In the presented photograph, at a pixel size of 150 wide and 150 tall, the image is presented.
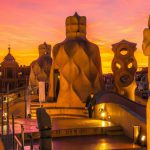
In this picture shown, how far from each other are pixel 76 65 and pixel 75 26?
232 cm

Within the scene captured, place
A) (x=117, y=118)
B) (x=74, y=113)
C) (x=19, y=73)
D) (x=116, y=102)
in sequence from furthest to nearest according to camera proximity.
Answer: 1. (x=19, y=73)
2. (x=74, y=113)
3. (x=116, y=102)
4. (x=117, y=118)

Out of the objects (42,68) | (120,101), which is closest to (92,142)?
(120,101)

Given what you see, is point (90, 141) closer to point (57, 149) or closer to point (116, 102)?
point (57, 149)

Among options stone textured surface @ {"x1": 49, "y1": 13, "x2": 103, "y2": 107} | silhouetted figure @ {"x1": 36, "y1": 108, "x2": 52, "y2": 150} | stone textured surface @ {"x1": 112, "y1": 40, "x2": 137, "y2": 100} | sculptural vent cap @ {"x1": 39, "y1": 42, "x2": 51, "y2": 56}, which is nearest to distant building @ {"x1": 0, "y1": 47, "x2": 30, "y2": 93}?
sculptural vent cap @ {"x1": 39, "y1": 42, "x2": 51, "y2": 56}

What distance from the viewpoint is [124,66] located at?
2097 centimetres

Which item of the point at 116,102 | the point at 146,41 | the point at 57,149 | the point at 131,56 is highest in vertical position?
the point at 131,56

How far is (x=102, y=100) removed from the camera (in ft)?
53.1

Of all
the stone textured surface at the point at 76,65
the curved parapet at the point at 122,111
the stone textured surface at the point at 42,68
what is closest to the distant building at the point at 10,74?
the stone textured surface at the point at 42,68

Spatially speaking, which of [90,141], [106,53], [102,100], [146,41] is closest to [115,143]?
[90,141]

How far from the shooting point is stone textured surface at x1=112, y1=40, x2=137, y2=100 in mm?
20781

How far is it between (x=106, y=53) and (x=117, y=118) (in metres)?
12.0

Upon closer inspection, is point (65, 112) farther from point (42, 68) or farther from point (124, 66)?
point (42, 68)

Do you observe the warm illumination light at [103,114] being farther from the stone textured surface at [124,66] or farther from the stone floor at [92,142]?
the stone textured surface at [124,66]

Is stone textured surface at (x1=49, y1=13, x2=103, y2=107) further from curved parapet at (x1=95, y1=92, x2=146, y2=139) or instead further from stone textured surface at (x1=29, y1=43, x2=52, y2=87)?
stone textured surface at (x1=29, y1=43, x2=52, y2=87)
